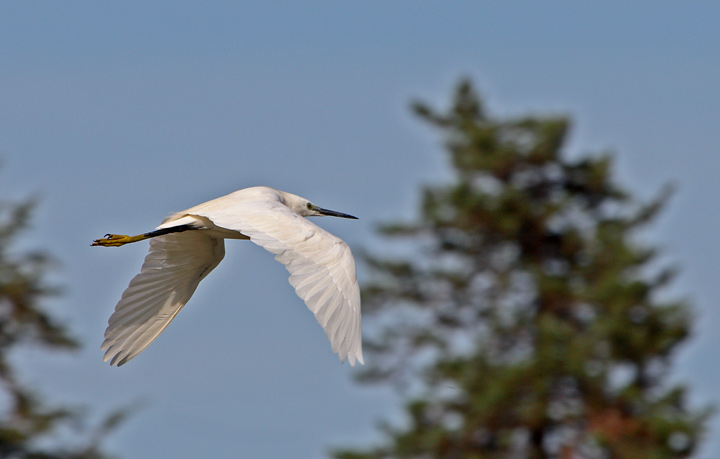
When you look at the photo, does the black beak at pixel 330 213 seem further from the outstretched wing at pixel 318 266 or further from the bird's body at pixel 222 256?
the outstretched wing at pixel 318 266

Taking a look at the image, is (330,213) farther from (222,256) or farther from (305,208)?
(222,256)

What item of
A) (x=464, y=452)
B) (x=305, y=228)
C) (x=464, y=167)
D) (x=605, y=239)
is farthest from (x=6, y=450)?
(x=305, y=228)

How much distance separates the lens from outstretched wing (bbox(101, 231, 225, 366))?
769cm

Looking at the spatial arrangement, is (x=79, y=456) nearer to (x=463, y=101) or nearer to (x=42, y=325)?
(x=42, y=325)

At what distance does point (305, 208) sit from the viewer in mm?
8719

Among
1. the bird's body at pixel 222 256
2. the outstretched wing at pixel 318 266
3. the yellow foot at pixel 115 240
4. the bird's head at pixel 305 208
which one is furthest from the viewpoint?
the bird's head at pixel 305 208

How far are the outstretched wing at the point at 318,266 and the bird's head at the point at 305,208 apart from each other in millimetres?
1864

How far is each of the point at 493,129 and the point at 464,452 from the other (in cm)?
407

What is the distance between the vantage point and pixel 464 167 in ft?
47.4

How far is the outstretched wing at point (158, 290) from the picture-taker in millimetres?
7688

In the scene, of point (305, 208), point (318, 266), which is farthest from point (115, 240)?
point (318, 266)

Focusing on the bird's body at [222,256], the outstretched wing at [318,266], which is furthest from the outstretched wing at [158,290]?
the outstretched wing at [318,266]

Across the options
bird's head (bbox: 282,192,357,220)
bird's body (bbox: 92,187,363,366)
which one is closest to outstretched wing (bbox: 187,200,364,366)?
bird's body (bbox: 92,187,363,366)

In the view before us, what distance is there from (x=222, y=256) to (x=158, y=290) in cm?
49
